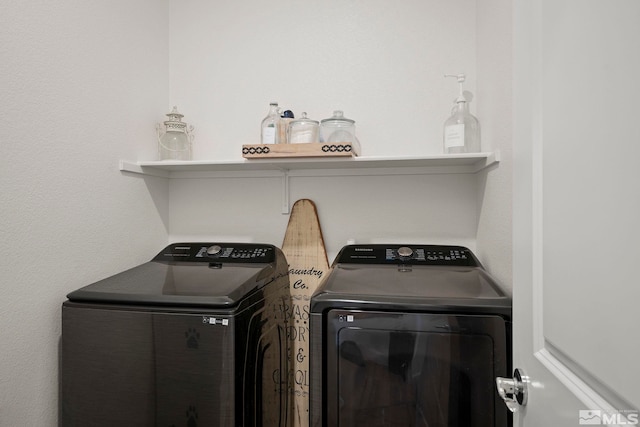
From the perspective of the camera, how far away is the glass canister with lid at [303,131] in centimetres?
169

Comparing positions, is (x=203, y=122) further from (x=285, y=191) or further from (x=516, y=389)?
(x=516, y=389)

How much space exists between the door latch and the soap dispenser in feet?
3.55

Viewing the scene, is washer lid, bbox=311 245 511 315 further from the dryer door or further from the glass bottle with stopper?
the glass bottle with stopper

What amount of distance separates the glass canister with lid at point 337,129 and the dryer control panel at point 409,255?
52 cm

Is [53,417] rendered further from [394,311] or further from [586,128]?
[586,128]

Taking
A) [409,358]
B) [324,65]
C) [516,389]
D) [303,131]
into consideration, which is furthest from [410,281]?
[324,65]

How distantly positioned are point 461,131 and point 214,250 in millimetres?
1269

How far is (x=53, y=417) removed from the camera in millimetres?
1330

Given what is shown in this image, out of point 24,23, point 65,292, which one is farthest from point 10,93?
point 65,292

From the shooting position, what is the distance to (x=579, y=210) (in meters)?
0.53

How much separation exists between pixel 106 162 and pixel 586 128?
168 cm

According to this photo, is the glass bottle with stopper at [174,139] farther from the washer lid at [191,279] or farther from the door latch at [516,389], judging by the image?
the door latch at [516,389]

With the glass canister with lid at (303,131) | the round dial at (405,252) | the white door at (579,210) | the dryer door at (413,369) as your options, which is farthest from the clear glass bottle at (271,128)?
the white door at (579,210)

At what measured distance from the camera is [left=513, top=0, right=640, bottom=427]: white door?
433mm
